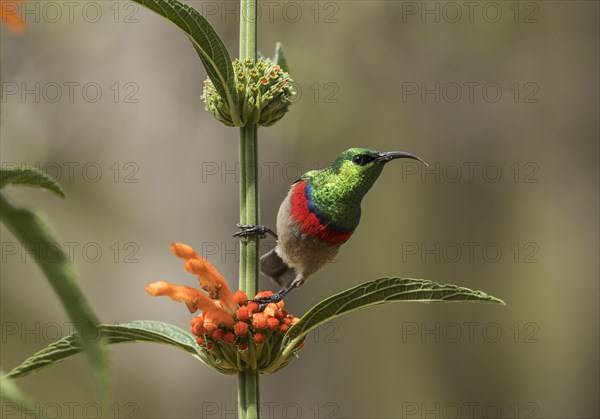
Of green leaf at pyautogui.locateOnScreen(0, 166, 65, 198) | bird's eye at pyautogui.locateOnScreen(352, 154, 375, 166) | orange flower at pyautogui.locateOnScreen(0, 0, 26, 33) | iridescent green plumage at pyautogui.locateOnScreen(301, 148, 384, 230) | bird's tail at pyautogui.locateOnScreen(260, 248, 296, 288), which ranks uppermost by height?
bird's eye at pyautogui.locateOnScreen(352, 154, 375, 166)

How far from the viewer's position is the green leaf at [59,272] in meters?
0.57

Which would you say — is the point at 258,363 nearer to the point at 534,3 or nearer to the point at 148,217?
the point at 148,217

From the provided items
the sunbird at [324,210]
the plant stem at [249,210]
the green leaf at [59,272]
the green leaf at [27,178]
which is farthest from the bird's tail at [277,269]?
the green leaf at [59,272]

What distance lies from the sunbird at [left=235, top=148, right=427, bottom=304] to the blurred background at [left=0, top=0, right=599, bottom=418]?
293cm

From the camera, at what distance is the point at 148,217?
5137 mm

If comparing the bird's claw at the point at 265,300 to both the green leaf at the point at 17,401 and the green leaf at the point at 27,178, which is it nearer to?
the green leaf at the point at 27,178

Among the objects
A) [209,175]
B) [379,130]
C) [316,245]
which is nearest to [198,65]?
[209,175]

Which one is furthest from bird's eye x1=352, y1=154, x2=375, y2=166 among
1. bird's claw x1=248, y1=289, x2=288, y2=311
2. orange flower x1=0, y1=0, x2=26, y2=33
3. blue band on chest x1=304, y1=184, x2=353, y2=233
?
orange flower x1=0, y1=0, x2=26, y2=33

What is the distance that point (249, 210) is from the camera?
129cm

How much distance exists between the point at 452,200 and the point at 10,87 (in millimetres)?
3720

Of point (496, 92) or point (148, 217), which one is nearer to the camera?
point (148, 217)

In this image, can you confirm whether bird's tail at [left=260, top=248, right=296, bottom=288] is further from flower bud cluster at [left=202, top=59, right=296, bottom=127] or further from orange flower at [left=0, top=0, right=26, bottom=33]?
orange flower at [left=0, top=0, right=26, bottom=33]

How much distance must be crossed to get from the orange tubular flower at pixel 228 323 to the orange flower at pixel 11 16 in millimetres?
607

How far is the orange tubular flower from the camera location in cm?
121
